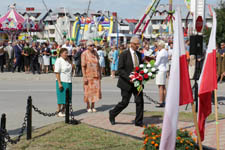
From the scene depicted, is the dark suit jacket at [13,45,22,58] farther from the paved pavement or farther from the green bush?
the green bush

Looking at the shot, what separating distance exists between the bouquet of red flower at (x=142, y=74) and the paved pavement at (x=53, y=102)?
3.29 feet

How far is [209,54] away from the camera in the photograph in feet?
18.6

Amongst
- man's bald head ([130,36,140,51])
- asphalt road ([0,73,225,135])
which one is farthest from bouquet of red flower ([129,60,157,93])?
asphalt road ([0,73,225,135])

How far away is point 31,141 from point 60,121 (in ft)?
6.68

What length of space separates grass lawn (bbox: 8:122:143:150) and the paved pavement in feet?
1.69

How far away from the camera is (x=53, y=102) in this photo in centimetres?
1335

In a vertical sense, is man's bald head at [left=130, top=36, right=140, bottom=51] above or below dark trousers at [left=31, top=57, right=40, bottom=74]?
above

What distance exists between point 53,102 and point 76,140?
5632 mm

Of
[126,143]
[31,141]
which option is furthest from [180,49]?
[31,141]

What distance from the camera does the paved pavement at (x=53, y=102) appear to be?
915cm

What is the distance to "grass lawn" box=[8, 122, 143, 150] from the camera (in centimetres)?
739

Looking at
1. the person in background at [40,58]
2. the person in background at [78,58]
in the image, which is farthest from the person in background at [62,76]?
the person in background at [40,58]

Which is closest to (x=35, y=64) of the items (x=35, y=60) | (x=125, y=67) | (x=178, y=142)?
(x=35, y=60)

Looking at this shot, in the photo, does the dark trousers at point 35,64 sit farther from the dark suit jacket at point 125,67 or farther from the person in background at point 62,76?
the dark suit jacket at point 125,67
